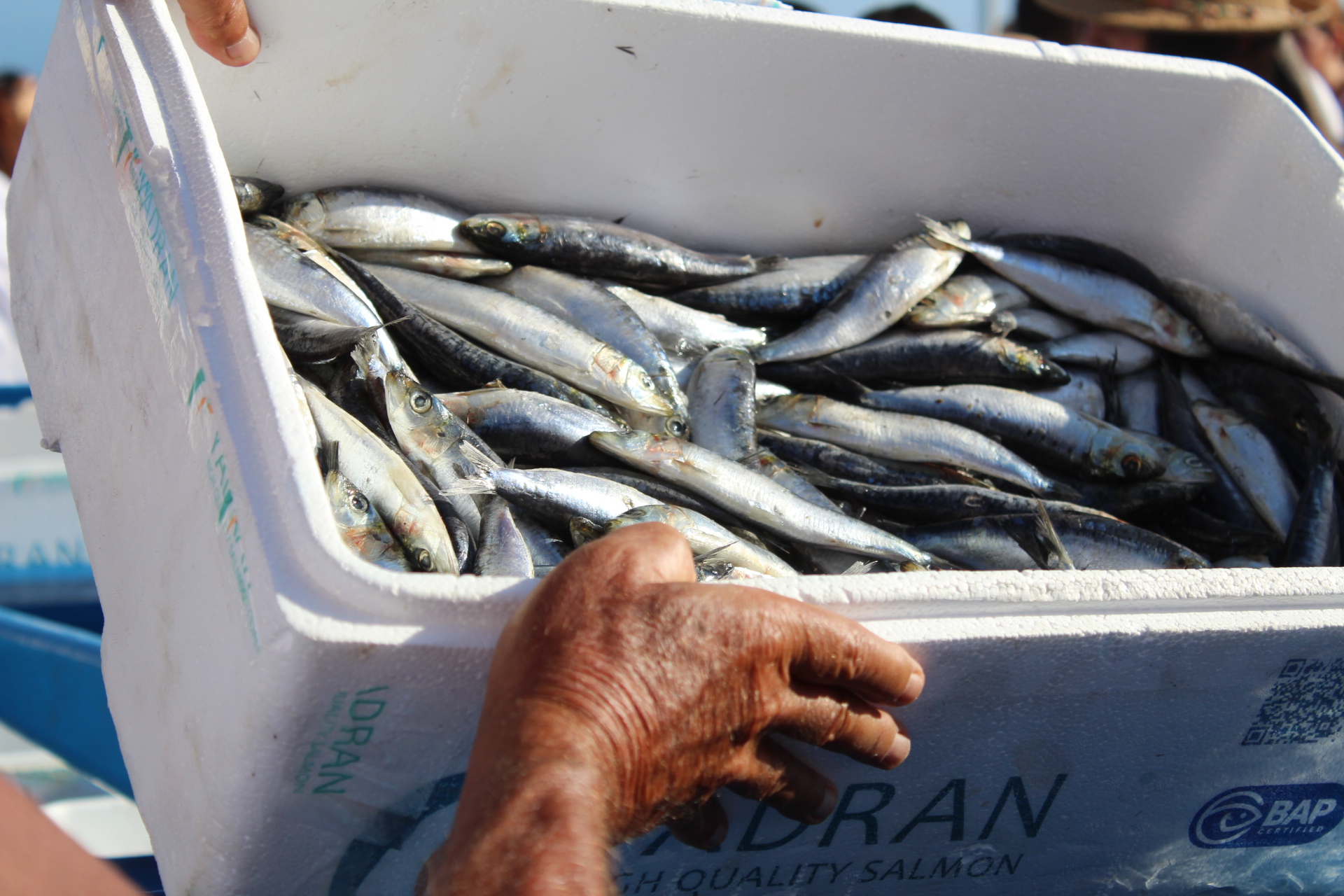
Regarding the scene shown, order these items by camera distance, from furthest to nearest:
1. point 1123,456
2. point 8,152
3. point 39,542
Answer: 1. point 8,152
2. point 39,542
3. point 1123,456

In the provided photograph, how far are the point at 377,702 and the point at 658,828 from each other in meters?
0.54

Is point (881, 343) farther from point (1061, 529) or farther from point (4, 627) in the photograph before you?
point (4, 627)


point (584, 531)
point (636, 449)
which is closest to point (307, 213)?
point (636, 449)

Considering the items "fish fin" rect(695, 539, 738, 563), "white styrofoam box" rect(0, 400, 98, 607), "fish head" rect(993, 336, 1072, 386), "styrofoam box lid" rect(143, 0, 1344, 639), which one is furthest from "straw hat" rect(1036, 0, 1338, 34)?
"white styrofoam box" rect(0, 400, 98, 607)

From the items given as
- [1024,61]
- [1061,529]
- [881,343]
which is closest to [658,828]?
[1061,529]

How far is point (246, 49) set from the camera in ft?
6.92

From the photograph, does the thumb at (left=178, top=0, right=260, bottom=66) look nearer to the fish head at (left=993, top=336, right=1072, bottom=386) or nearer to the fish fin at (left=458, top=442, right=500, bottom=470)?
the fish fin at (left=458, top=442, right=500, bottom=470)

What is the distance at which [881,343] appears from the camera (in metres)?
2.58

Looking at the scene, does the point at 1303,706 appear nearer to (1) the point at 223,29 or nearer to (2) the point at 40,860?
(2) the point at 40,860

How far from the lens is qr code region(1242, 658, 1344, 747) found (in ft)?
4.98

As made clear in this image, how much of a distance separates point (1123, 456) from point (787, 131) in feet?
4.16

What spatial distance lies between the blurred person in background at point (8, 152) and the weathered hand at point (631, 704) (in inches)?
166

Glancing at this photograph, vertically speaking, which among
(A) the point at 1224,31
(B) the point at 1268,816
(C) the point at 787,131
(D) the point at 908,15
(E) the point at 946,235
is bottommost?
(B) the point at 1268,816

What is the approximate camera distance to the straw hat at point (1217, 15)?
14.3ft
